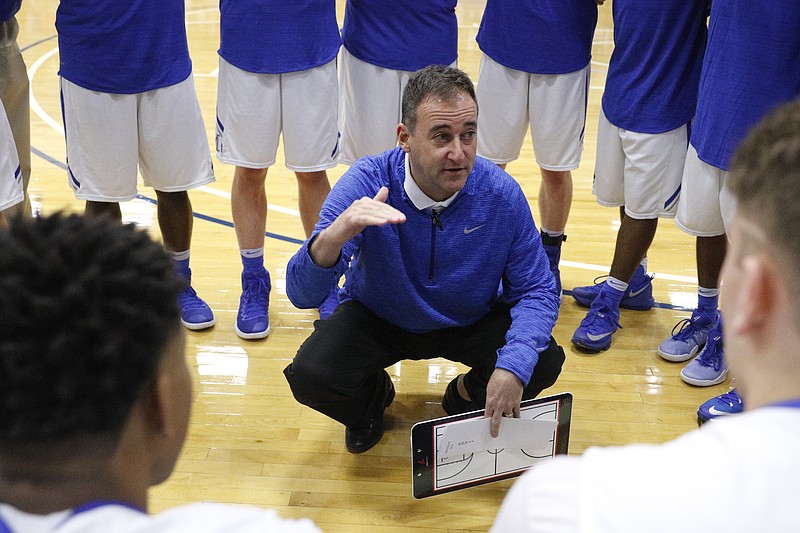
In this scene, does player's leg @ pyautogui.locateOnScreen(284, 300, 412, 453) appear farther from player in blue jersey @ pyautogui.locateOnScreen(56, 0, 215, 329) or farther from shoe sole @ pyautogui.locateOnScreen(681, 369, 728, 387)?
shoe sole @ pyautogui.locateOnScreen(681, 369, 728, 387)

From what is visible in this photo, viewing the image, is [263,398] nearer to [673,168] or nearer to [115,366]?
[673,168]

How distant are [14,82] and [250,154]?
0.97 m

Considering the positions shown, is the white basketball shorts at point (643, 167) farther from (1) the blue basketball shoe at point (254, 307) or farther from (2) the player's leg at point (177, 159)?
(2) the player's leg at point (177, 159)

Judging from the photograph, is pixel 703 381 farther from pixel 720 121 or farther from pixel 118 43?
pixel 118 43

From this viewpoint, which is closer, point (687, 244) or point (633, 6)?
point (633, 6)

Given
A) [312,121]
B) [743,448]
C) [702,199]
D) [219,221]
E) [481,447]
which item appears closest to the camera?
[743,448]

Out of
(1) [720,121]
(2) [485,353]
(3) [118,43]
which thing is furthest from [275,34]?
(1) [720,121]

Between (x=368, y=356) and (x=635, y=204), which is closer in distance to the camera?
(x=368, y=356)

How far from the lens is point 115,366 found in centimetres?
91

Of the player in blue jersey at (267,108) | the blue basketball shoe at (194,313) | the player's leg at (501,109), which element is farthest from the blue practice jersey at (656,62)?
the blue basketball shoe at (194,313)

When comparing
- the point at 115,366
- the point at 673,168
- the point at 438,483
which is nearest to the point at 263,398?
the point at 438,483

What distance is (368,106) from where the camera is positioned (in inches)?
Result: 147

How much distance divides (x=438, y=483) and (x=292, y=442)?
0.60 m

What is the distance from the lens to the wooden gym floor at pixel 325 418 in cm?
274
